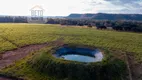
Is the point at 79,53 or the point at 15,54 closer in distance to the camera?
the point at 15,54

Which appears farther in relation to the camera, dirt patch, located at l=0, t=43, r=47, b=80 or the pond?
the pond

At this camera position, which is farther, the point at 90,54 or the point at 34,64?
the point at 90,54

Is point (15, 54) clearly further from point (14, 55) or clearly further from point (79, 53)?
point (79, 53)

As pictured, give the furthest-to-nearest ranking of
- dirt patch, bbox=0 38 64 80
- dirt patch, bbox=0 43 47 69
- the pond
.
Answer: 1. the pond
2. dirt patch, bbox=0 43 47 69
3. dirt patch, bbox=0 38 64 80

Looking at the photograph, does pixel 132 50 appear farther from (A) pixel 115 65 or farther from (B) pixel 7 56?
(B) pixel 7 56

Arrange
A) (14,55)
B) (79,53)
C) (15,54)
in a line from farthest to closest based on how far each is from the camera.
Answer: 1. (79,53)
2. (15,54)
3. (14,55)

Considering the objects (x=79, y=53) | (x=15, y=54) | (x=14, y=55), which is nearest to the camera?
(x=14, y=55)

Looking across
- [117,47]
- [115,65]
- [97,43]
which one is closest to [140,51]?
[117,47]

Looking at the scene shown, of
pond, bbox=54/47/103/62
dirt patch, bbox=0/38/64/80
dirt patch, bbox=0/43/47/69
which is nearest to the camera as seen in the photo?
dirt patch, bbox=0/38/64/80

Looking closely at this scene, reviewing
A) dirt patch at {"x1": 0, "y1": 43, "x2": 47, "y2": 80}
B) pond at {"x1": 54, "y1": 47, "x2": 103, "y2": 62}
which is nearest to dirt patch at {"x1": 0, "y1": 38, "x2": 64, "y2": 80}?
dirt patch at {"x1": 0, "y1": 43, "x2": 47, "y2": 80}

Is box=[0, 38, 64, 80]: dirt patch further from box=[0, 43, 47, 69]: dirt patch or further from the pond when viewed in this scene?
the pond

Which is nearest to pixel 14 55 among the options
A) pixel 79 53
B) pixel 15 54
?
pixel 15 54
